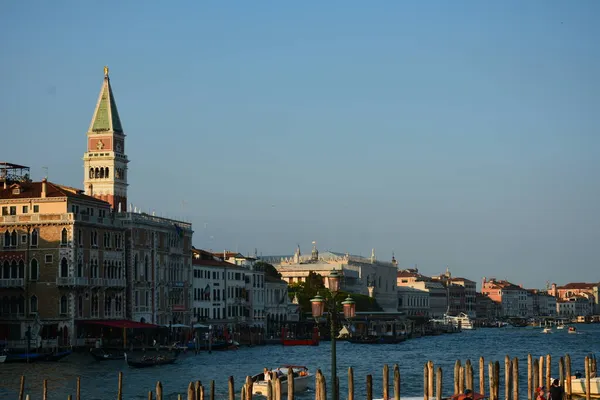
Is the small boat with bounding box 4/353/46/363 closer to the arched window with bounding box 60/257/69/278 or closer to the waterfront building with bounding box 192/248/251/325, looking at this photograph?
the arched window with bounding box 60/257/69/278

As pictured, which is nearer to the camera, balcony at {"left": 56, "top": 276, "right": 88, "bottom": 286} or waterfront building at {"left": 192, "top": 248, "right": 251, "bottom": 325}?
balcony at {"left": 56, "top": 276, "right": 88, "bottom": 286}

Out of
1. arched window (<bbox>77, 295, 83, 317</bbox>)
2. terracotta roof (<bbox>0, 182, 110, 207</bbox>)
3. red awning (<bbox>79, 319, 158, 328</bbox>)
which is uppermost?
terracotta roof (<bbox>0, 182, 110, 207</bbox>)

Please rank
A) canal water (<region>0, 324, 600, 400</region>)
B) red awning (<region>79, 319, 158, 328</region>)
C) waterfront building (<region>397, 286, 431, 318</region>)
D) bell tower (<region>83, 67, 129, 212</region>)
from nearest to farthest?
canal water (<region>0, 324, 600, 400</region>) → red awning (<region>79, 319, 158, 328</region>) → bell tower (<region>83, 67, 129, 212</region>) → waterfront building (<region>397, 286, 431, 318</region>)

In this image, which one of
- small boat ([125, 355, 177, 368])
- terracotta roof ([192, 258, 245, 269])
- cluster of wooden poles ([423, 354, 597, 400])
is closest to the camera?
cluster of wooden poles ([423, 354, 597, 400])

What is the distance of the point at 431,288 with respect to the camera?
17950cm

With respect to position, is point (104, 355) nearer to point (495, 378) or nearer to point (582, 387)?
point (582, 387)

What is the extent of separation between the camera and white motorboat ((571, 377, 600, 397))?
128 ft

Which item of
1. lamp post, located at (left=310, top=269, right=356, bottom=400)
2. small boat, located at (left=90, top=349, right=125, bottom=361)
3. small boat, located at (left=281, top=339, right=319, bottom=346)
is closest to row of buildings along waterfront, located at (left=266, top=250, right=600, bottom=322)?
small boat, located at (left=281, top=339, right=319, bottom=346)

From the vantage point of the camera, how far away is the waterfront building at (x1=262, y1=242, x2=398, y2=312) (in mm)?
139875

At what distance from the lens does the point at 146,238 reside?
79188 millimetres

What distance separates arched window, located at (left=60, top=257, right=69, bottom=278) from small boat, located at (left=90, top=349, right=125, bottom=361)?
6.65 metres

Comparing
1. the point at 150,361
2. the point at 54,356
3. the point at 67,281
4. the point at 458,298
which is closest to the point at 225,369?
the point at 150,361

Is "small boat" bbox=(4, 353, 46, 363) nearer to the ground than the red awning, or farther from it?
nearer to the ground

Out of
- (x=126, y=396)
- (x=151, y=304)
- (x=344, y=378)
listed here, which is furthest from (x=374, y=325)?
(x=126, y=396)
